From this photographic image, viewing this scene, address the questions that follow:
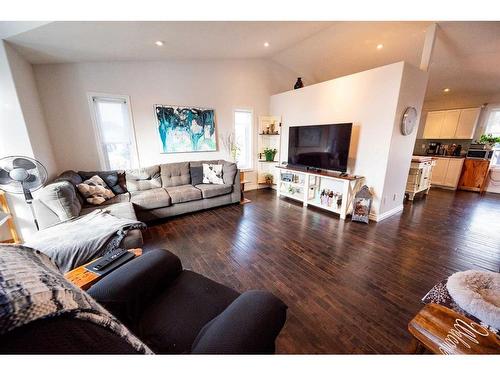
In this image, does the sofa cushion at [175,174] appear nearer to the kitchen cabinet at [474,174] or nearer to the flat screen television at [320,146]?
the flat screen television at [320,146]

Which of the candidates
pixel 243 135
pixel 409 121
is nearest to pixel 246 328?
pixel 409 121

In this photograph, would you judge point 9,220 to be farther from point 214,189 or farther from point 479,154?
point 479,154

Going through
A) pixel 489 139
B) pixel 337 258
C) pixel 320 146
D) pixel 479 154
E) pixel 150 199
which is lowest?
pixel 337 258

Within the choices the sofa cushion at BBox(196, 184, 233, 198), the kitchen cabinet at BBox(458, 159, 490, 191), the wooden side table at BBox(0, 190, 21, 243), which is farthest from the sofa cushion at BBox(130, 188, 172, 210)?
the kitchen cabinet at BBox(458, 159, 490, 191)

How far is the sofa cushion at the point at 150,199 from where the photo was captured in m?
2.84

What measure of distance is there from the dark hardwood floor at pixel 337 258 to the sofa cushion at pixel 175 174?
0.70 metres

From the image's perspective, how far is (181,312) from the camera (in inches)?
37.9

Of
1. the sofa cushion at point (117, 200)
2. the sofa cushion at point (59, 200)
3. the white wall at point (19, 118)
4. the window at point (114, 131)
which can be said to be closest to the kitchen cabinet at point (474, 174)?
the sofa cushion at point (117, 200)

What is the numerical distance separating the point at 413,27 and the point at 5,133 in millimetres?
5295

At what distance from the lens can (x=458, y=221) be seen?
3045 mm

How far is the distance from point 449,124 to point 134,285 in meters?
7.39

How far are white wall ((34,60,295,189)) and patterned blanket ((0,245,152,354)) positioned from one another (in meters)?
3.34
